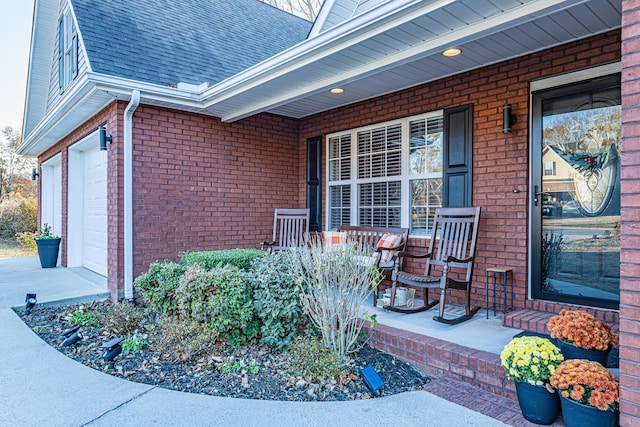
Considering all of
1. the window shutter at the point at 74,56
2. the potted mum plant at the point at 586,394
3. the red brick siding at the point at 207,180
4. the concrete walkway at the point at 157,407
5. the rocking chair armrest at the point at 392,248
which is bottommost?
the concrete walkway at the point at 157,407

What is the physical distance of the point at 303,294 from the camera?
3.23 meters

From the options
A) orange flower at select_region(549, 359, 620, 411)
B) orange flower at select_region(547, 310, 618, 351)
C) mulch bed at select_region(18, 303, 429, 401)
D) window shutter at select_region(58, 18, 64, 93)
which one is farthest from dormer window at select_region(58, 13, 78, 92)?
orange flower at select_region(549, 359, 620, 411)

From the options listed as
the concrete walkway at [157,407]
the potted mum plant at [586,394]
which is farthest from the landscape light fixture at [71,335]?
the potted mum plant at [586,394]

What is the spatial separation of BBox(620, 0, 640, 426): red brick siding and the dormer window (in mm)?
6555

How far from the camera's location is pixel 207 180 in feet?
18.7

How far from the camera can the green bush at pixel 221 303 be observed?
10.9ft

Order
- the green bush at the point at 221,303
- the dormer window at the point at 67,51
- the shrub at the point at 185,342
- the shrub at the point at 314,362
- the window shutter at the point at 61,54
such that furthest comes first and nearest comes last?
the window shutter at the point at 61,54, the dormer window at the point at 67,51, the green bush at the point at 221,303, the shrub at the point at 185,342, the shrub at the point at 314,362

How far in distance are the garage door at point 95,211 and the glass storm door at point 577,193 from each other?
561 centimetres

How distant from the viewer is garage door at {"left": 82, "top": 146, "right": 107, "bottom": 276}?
6043 mm

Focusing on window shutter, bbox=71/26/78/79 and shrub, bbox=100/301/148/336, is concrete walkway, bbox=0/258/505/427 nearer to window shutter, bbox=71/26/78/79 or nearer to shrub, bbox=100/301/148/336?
shrub, bbox=100/301/148/336

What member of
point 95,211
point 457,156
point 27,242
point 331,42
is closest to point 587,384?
point 457,156

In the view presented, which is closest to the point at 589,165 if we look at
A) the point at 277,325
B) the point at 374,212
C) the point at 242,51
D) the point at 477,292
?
the point at 477,292

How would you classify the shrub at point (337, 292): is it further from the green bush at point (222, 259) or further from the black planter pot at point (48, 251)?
the black planter pot at point (48, 251)

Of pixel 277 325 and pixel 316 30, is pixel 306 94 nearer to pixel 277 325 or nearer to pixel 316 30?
pixel 316 30
